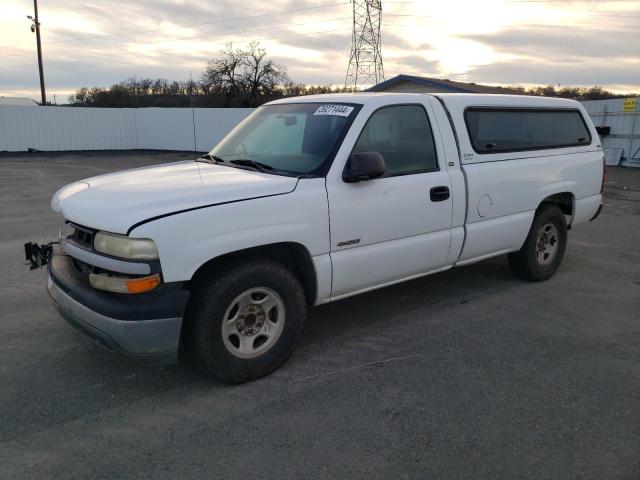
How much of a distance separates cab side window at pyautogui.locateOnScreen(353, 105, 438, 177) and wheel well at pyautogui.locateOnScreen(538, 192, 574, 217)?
187cm

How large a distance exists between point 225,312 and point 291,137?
1.63 m

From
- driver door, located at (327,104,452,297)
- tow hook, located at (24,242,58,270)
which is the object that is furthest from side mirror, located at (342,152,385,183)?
tow hook, located at (24,242,58,270)

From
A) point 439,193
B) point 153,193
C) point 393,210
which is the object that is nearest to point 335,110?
point 393,210

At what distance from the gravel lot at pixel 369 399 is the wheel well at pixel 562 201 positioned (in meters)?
1.02

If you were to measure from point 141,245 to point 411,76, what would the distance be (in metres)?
20.4

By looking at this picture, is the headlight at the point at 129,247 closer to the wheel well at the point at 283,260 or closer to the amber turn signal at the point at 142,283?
the amber turn signal at the point at 142,283

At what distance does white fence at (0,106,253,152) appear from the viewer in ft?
83.3

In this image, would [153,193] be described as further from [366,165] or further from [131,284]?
[366,165]

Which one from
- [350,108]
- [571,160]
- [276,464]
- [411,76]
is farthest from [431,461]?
[411,76]

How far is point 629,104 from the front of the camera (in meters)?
19.8

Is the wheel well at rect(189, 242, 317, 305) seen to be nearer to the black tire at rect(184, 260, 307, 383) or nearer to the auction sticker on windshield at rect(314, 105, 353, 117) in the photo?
the black tire at rect(184, 260, 307, 383)

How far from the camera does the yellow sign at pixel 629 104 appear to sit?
64.1ft

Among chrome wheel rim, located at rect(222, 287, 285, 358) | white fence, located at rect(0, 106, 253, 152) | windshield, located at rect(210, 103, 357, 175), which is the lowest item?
chrome wheel rim, located at rect(222, 287, 285, 358)

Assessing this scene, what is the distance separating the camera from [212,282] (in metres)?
3.32
